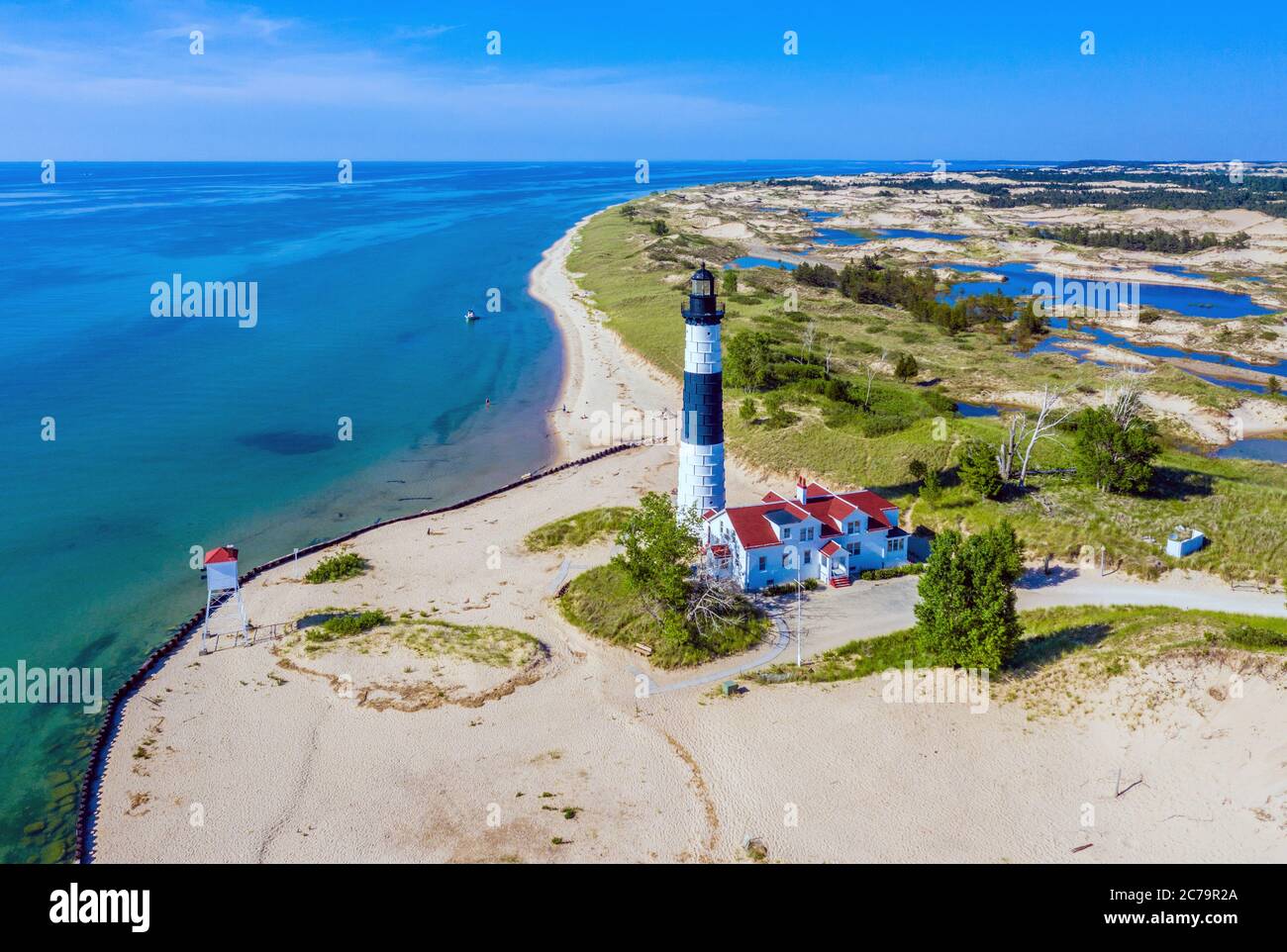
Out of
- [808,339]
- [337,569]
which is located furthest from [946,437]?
[337,569]

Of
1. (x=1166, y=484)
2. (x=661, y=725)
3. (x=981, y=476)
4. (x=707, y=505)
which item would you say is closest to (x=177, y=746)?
(x=661, y=725)

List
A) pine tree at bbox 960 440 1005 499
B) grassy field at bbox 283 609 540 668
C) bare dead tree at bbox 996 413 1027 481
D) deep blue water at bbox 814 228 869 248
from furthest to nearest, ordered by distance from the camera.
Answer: deep blue water at bbox 814 228 869 248 → bare dead tree at bbox 996 413 1027 481 → pine tree at bbox 960 440 1005 499 → grassy field at bbox 283 609 540 668

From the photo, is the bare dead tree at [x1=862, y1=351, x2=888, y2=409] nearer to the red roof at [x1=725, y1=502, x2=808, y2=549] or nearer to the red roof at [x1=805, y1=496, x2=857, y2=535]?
the red roof at [x1=805, y1=496, x2=857, y2=535]

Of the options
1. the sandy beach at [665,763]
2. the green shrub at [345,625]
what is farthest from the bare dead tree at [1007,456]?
the green shrub at [345,625]

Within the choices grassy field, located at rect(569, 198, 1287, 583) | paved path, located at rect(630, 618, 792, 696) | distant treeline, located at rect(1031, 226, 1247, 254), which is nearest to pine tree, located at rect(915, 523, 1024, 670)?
paved path, located at rect(630, 618, 792, 696)

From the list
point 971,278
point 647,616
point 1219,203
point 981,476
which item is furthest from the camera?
point 1219,203

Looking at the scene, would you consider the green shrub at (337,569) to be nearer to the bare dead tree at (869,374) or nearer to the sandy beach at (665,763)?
the sandy beach at (665,763)

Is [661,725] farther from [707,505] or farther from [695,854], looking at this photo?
[707,505]
